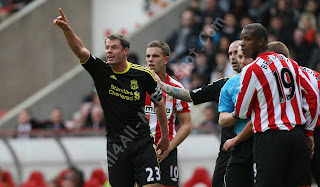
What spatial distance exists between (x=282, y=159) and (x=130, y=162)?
1869mm

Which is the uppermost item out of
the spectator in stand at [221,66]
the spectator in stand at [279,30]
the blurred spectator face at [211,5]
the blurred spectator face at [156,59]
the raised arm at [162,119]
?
the blurred spectator face at [211,5]

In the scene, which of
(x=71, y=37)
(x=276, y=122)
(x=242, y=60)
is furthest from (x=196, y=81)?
(x=276, y=122)

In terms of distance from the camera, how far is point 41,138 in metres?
13.1

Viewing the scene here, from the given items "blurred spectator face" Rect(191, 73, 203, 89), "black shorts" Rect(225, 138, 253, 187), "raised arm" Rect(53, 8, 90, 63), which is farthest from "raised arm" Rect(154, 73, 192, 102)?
"blurred spectator face" Rect(191, 73, 203, 89)

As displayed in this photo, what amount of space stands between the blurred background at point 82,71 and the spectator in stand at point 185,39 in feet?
0.08

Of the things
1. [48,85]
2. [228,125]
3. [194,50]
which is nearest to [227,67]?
[194,50]

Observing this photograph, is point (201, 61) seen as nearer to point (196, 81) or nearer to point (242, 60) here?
point (196, 81)

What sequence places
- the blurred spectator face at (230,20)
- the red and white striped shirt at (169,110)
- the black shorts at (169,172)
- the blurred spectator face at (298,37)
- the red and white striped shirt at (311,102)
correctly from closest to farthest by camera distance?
the red and white striped shirt at (311,102) → the black shorts at (169,172) → the red and white striped shirt at (169,110) → the blurred spectator face at (298,37) → the blurred spectator face at (230,20)

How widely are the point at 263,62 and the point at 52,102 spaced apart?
38.9ft

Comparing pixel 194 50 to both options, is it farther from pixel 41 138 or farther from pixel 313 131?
pixel 313 131

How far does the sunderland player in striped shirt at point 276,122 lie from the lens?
6629 millimetres

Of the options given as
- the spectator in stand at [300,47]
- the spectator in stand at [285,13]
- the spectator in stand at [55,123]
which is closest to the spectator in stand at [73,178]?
the spectator in stand at [55,123]

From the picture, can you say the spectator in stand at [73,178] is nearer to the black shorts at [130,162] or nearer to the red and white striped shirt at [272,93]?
the black shorts at [130,162]

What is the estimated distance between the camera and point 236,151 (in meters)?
7.41
